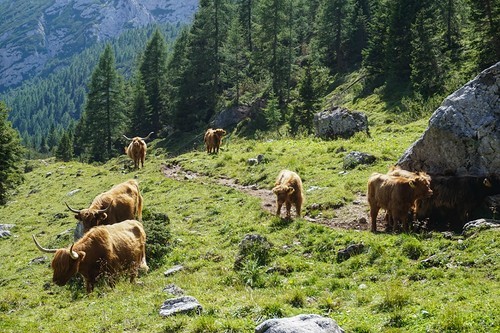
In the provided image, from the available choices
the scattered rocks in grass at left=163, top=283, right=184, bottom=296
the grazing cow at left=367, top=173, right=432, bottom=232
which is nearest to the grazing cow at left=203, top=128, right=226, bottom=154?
the grazing cow at left=367, top=173, right=432, bottom=232

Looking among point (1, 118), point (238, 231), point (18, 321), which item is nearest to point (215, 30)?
point (1, 118)

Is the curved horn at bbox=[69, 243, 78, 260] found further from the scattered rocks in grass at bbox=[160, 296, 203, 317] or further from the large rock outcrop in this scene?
the large rock outcrop

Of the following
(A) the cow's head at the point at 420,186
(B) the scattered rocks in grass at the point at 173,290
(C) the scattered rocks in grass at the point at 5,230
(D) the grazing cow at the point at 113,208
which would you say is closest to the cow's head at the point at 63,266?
(B) the scattered rocks in grass at the point at 173,290

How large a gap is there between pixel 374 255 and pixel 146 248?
6.76 m

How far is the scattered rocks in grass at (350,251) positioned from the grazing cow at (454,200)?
106 inches

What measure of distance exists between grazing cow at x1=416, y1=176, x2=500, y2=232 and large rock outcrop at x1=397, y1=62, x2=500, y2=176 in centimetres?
46

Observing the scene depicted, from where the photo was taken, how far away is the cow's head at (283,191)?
1542 centimetres

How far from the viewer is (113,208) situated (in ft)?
51.8

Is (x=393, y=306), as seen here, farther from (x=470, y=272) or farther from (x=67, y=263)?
(x=67, y=263)

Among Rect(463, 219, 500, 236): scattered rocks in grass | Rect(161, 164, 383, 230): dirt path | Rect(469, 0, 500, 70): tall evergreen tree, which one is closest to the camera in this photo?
Rect(463, 219, 500, 236): scattered rocks in grass

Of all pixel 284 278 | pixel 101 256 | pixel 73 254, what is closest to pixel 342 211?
pixel 284 278

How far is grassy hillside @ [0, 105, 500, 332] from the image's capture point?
8.17 metres

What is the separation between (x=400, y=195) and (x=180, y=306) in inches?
299

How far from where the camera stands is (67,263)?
11000mm
